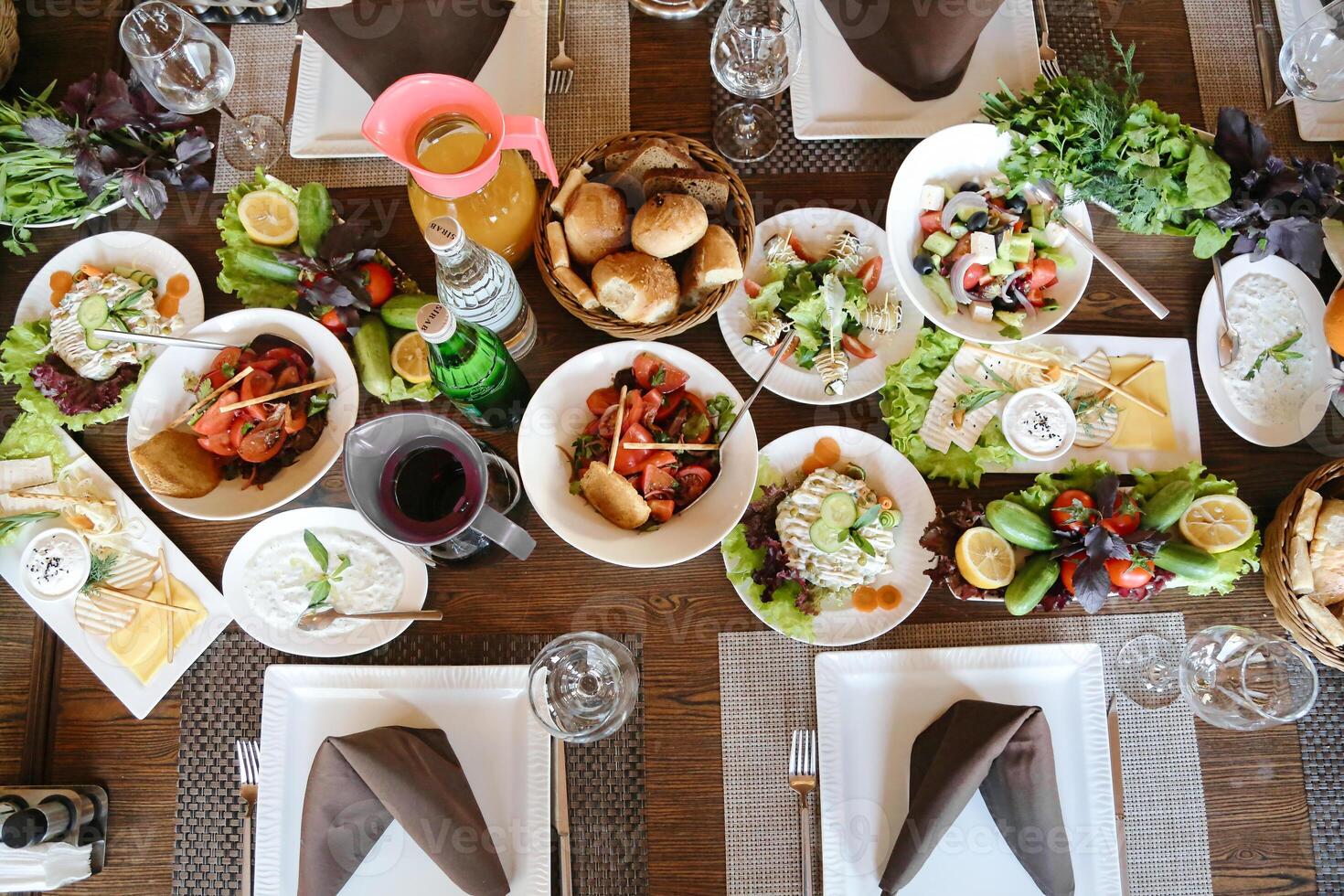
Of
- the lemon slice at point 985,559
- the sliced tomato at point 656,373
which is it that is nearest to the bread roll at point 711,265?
the sliced tomato at point 656,373

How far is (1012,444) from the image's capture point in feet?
4.38

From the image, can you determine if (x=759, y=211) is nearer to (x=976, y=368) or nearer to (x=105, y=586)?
(x=976, y=368)

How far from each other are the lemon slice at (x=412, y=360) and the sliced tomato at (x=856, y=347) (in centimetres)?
74

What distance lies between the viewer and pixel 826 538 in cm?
124

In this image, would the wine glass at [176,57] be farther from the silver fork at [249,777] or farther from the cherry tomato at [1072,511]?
the cherry tomato at [1072,511]

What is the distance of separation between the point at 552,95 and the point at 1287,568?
1.57 metres

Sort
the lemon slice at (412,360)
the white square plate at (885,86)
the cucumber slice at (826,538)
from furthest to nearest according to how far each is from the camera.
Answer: the white square plate at (885,86), the lemon slice at (412,360), the cucumber slice at (826,538)

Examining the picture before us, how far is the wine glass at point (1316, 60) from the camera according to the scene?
1421 mm

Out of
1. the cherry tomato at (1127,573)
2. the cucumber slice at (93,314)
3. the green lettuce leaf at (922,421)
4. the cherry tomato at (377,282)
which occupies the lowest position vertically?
the cherry tomato at (1127,573)

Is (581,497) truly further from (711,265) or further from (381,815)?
(381,815)

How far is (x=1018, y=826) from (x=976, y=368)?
2.51 feet

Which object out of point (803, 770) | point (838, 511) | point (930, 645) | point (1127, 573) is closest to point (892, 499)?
point (838, 511)

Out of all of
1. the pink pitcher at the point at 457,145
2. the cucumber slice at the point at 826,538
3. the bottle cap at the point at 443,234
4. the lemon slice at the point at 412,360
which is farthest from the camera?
the lemon slice at the point at 412,360

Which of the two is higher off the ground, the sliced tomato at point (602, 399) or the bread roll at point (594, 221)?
the bread roll at point (594, 221)
